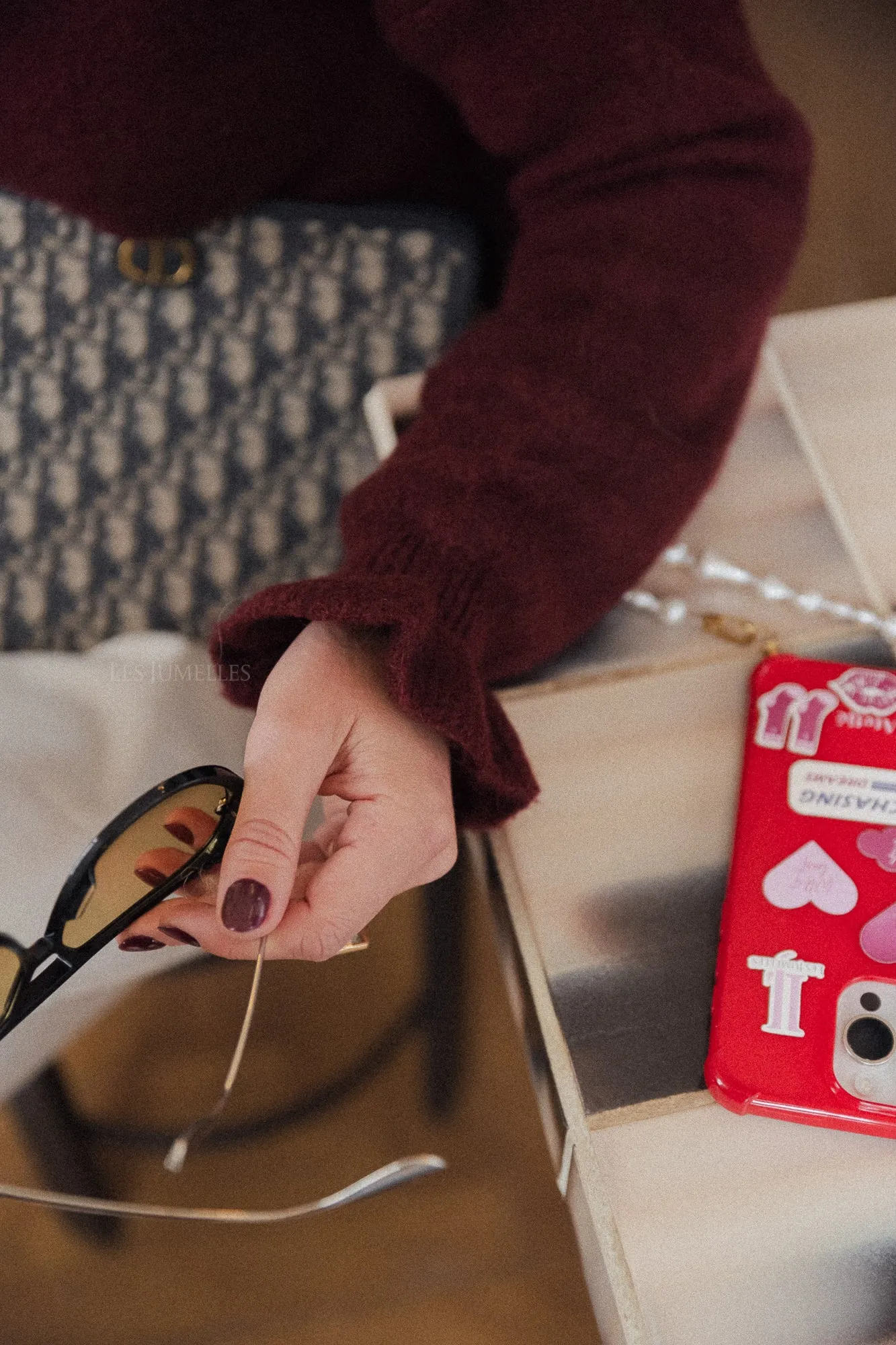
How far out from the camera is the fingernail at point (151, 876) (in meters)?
0.37

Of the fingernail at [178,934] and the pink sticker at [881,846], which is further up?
the pink sticker at [881,846]

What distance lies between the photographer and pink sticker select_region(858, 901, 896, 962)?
0.42 m

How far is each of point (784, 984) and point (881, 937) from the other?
1.9 inches

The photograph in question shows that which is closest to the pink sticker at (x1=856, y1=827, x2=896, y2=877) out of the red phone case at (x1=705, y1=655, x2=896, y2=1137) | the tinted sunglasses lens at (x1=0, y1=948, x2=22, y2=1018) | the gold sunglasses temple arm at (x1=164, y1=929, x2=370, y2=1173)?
the red phone case at (x1=705, y1=655, x2=896, y2=1137)

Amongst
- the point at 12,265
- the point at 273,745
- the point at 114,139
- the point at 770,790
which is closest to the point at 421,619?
the point at 273,745

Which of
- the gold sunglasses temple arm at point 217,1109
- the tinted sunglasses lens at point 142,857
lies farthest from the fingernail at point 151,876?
the gold sunglasses temple arm at point 217,1109

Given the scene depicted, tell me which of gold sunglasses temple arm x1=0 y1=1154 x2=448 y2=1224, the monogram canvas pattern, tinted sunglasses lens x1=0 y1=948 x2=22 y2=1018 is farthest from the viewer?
the monogram canvas pattern

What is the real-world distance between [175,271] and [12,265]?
127 mm

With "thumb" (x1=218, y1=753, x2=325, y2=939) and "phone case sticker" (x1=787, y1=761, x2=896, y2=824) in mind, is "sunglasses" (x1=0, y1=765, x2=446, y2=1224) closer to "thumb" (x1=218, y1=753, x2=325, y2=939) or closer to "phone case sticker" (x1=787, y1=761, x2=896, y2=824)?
"thumb" (x1=218, y1=753, x2=325, y2=939)

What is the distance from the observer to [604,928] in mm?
457

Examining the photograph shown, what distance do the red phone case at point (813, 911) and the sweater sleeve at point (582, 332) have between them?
11cm

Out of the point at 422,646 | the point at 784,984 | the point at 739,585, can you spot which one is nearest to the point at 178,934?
the point at 422,646

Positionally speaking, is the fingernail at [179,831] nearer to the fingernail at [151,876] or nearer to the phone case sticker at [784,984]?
the fingernail at [151,876]

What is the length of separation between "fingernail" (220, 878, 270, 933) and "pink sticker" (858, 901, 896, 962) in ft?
0.87
